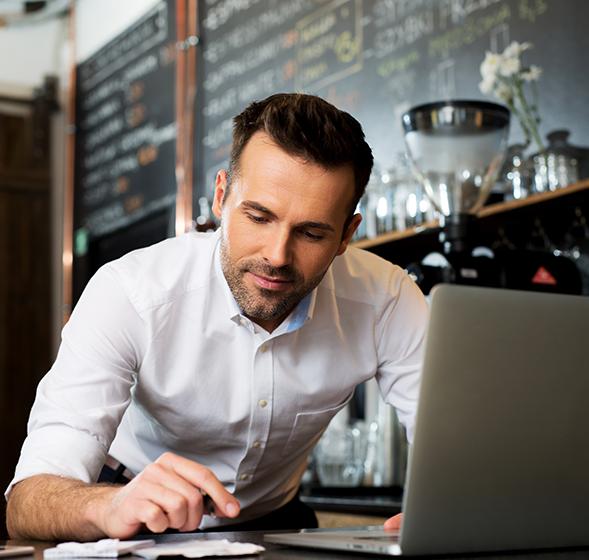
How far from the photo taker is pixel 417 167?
1799 millimetres

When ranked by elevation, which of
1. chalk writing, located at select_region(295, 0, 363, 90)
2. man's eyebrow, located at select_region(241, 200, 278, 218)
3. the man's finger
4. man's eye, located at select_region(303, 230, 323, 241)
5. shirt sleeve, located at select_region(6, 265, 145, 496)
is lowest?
the man's finger

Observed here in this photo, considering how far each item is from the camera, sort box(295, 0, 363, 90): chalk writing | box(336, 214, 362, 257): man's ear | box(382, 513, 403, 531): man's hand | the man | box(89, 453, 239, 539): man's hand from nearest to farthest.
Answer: box(89, 453, 239, 539): man's hand, box(382, 513, 403, 531): man's hand, the man, box(336, 214, 362, 257): man's ear, box(295, 0, 363, 90): chalk writing

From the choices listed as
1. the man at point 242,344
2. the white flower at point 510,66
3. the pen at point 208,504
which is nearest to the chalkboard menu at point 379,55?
the white flower at point 510,66

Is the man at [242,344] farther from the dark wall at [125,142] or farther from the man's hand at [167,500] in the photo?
the dark wall at [125,142]

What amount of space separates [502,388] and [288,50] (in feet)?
8.79

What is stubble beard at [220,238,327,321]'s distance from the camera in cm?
109

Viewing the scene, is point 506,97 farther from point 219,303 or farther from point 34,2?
point 34,2

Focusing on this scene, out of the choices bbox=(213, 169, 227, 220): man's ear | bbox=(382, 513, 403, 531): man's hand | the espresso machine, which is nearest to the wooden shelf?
the espresso machine

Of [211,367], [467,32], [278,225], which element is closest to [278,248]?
[278,225]

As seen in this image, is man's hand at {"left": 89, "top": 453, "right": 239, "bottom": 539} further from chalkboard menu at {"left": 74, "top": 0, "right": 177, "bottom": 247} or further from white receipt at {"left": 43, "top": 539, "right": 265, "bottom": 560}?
chalkboard menu at {"left": 74, "top": 0, "right": 177, "bottom": 247}

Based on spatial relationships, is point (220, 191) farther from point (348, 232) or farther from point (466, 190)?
point (466, 190)

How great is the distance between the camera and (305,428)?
1.31m

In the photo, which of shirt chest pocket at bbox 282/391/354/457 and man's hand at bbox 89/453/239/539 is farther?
shirt chest pocket at bbox 282/391/354/457

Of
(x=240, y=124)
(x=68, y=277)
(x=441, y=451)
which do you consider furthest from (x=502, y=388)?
(x=68, y=277)
